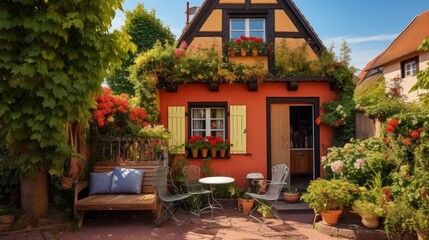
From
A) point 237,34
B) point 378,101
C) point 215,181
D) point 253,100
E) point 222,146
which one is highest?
point 237,34

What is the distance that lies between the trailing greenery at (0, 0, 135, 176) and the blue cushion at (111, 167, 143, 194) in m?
0.98

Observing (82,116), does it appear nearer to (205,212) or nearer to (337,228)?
(205,212)

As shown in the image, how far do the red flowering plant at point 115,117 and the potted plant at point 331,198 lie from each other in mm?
3633

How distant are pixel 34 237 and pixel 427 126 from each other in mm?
6064

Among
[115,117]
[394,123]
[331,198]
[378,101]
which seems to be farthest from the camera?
[378,101]

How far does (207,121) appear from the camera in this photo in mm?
8625

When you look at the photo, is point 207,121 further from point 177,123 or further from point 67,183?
point 67,183

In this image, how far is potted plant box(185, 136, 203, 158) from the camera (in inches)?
321

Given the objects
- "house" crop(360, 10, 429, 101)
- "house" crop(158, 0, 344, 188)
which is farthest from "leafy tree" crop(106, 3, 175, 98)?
"house" crop(360, 10, 429, 101)

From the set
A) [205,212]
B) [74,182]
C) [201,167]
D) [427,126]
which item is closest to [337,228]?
[427,126]

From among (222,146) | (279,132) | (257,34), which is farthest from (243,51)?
(222,146)

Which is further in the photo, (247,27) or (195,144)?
(247,27)

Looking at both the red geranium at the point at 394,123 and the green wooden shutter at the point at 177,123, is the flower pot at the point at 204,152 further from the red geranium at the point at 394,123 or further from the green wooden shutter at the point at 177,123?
the red geranium at the point at 394,123

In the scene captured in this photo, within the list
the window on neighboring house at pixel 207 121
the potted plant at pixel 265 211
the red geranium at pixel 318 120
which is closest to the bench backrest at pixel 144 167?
the potted plant at pixel 265 211
